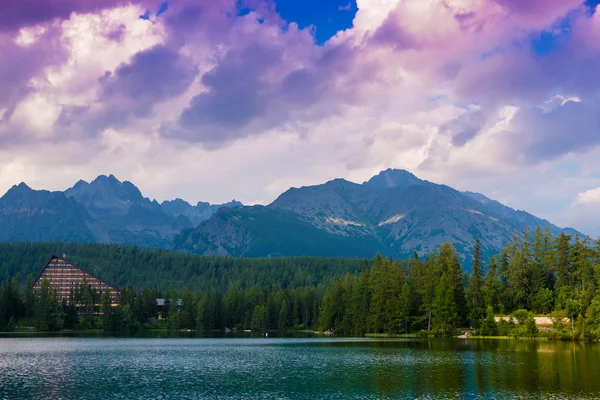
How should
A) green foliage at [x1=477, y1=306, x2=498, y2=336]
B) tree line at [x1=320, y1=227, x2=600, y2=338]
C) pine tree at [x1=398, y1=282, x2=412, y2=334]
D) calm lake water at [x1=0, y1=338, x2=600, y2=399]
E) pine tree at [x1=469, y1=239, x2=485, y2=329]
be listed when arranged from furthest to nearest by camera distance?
1. pine tree at [x1=398, y1=282, x2=412, y2=334]
2. pine tree at [x1=469, y1=239, x2=485, y2=329]
3. tree line at [x1=320, y1=227, x2=600, y2=338]
4. green foliage at [x1=477, y1=306, x2=498, y2=336]
5. calm lake water at [x1=0, y1=338, x2=600, y2=399]

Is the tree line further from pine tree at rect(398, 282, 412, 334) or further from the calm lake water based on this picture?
the calm lake water

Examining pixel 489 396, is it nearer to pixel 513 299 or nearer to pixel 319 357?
pixel 319 357

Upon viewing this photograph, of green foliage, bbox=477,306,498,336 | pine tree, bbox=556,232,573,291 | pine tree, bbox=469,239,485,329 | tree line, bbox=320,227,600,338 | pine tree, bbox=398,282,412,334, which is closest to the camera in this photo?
green foliage, bbox=477,306,498,336

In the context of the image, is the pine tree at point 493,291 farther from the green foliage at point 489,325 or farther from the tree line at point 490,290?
the green foliage at point 489,325

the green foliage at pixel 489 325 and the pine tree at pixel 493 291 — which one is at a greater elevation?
the pine tree at pixel 493 291

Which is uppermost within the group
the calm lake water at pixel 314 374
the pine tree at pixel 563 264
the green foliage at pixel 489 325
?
the pine tree at pixel 563 264

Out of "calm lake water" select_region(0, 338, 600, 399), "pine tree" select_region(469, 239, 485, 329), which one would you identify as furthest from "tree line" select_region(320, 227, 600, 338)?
"calm lake water" select_region(0, 338, 600, 399)

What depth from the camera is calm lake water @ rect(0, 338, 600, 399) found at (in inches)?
2731

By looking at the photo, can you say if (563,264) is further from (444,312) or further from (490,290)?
(444,312)

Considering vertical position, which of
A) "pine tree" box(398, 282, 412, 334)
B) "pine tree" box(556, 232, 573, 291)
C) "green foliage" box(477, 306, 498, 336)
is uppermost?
"pine tree" box(556, 232, 573, 291)

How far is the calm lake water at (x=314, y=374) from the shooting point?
69.4 meters

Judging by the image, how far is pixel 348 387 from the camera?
73.9 m

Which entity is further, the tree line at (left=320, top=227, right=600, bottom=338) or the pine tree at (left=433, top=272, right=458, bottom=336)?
the pine tree at (left=433, top=272, right=458, bottom=336)

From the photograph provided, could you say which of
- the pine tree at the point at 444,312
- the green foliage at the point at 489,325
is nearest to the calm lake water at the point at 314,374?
the green foliage at the point at 489,325
